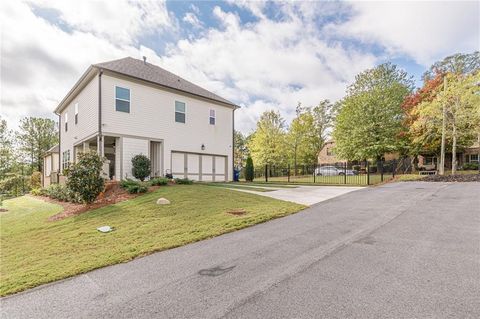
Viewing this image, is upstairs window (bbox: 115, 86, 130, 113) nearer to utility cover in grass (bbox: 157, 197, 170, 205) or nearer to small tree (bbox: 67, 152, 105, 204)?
small tree (bbox: 67, 152, 105, 204)

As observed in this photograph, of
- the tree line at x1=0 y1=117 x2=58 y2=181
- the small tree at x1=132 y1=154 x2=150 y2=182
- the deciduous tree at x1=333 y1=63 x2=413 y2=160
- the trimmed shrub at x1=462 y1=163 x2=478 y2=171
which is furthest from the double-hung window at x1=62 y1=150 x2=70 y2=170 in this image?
the trimmed shrub at x1=462 y1=163 x2=478 y2=171

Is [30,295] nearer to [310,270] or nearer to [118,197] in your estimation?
[310,270]

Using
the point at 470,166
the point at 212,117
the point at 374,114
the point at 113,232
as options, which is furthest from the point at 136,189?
the point at 470,166

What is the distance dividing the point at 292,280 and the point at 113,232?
16.0ft

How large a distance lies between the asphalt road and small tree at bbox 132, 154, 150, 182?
912 cm

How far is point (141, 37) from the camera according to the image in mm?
14000

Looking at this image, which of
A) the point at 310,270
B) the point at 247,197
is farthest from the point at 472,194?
the point at 310,270

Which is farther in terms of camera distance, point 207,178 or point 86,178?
point 207,178

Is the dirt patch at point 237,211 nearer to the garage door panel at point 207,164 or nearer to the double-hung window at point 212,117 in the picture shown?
the garage door panel at point 207,164

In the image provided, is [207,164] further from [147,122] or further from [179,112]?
[147,122]

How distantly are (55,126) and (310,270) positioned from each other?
47049mm

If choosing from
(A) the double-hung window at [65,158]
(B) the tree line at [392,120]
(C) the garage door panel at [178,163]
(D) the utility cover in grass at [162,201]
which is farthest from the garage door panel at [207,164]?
(B) the tree line at [392,120]

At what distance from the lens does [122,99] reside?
44.2ft

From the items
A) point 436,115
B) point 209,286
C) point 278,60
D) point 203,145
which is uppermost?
point 278,60
